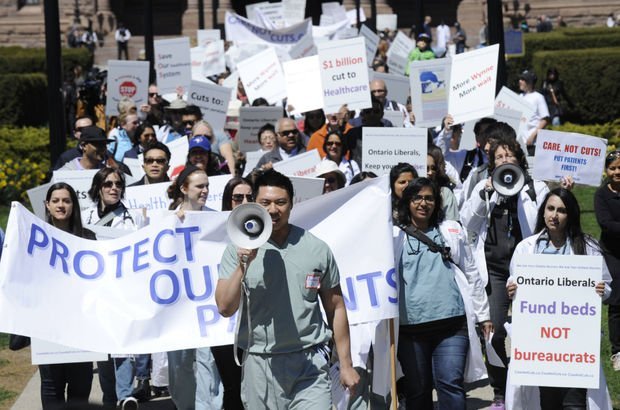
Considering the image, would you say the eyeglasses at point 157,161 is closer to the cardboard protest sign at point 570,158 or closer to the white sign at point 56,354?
the white sign at point 56,354

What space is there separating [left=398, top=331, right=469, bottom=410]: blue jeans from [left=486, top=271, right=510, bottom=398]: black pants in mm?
1026

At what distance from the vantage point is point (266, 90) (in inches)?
685

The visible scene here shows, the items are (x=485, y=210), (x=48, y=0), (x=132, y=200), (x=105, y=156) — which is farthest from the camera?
(x=48, y=0)

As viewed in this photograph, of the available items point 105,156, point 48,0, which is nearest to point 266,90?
point 48,0

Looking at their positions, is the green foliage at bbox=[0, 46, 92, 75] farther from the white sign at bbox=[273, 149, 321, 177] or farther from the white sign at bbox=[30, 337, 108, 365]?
the white sign at bbox=[30, 337, 108, 365]

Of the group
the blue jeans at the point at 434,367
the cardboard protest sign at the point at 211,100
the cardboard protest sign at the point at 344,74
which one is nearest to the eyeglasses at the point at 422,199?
the blue jeans at the point at 434,367

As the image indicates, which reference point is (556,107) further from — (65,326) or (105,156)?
(65,326)

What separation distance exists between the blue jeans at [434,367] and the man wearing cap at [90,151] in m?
4.12

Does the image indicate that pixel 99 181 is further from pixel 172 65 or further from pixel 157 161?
pixel 172 65

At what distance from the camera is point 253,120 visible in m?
14.6

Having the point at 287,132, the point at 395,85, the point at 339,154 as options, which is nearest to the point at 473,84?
the point at 339,154

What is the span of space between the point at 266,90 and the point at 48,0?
16.9 ft

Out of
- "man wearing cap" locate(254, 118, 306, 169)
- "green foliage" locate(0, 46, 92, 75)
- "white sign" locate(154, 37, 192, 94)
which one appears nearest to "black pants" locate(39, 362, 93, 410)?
"man wearing cap" locate(254, 118, 306, 169)

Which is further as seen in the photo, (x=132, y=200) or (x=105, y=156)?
(x=105, y=156)
